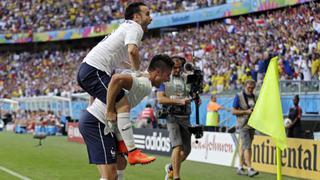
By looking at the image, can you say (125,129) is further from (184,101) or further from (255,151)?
(255,151)

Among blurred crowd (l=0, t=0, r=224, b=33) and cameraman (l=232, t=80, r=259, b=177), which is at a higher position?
blurred crowd (l=0, t=0, r=224, b=33)

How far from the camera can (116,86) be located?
555 centimetres

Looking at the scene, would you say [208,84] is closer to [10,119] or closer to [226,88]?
[226,88]

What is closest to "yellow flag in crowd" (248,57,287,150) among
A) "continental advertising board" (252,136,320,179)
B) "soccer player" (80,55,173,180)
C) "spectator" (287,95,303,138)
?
"soccer player" (80,55,173,180)

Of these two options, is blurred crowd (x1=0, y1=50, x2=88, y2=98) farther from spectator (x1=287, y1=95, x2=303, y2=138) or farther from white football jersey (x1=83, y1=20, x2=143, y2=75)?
white football jersey (x1=83, y1=20, x2=143, y2=75)

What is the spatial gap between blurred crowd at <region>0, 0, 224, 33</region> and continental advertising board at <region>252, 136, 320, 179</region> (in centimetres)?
3250

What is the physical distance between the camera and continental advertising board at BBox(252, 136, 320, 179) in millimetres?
11312

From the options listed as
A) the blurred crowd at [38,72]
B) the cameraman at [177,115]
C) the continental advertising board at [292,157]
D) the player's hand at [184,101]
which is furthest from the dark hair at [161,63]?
the blurred crowd at [38,72]

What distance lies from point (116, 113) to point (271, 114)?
2442 mm

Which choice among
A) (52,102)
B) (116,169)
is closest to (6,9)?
(52,102)

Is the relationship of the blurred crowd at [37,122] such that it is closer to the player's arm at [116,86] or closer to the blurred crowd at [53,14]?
the blurred crowd at [53,14]

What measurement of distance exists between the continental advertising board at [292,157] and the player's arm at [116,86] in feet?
21.6

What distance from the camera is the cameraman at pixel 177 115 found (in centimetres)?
952

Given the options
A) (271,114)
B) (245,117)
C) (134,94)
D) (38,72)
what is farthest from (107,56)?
(38,72)
